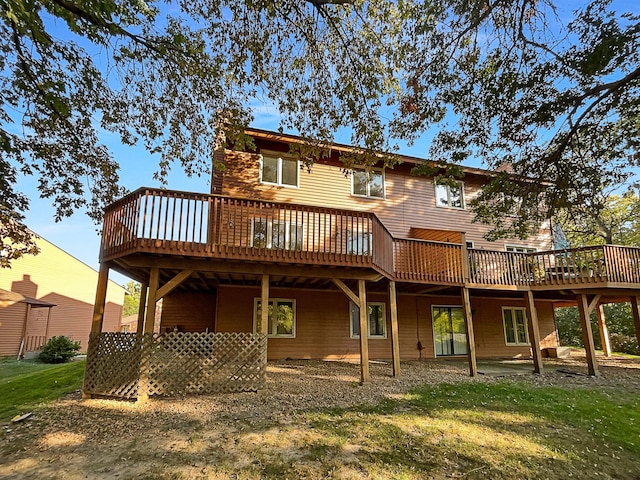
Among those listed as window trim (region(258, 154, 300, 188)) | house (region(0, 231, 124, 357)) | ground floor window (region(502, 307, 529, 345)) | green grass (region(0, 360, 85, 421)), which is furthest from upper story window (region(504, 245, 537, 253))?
house (region(0, 231, 124, 357))

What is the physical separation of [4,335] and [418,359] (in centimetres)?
2068

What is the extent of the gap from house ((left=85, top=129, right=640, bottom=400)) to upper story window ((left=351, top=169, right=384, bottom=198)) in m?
0.05

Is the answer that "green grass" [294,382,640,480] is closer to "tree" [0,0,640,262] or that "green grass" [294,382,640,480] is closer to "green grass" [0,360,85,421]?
"tree" [0,0,640,262]

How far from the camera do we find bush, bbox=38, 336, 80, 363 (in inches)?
651

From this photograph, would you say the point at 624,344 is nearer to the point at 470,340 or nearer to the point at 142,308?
the point at 470,340

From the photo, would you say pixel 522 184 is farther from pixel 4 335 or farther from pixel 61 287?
pixel 61 287

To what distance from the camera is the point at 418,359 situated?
45.8 feet

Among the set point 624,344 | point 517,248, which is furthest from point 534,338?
point 624,344

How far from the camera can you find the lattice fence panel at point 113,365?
280 inches

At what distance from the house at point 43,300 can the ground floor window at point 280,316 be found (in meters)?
14.5

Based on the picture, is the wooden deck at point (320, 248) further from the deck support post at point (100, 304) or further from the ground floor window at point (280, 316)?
the ground floor window at point (280, 316)

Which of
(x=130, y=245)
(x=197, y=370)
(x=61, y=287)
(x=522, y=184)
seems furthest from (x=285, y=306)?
(x=61, y=287)

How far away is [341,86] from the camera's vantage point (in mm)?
7719

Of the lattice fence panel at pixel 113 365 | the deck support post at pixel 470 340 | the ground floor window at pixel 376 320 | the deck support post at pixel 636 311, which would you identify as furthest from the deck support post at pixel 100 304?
the deck support post at pixel 636 311
